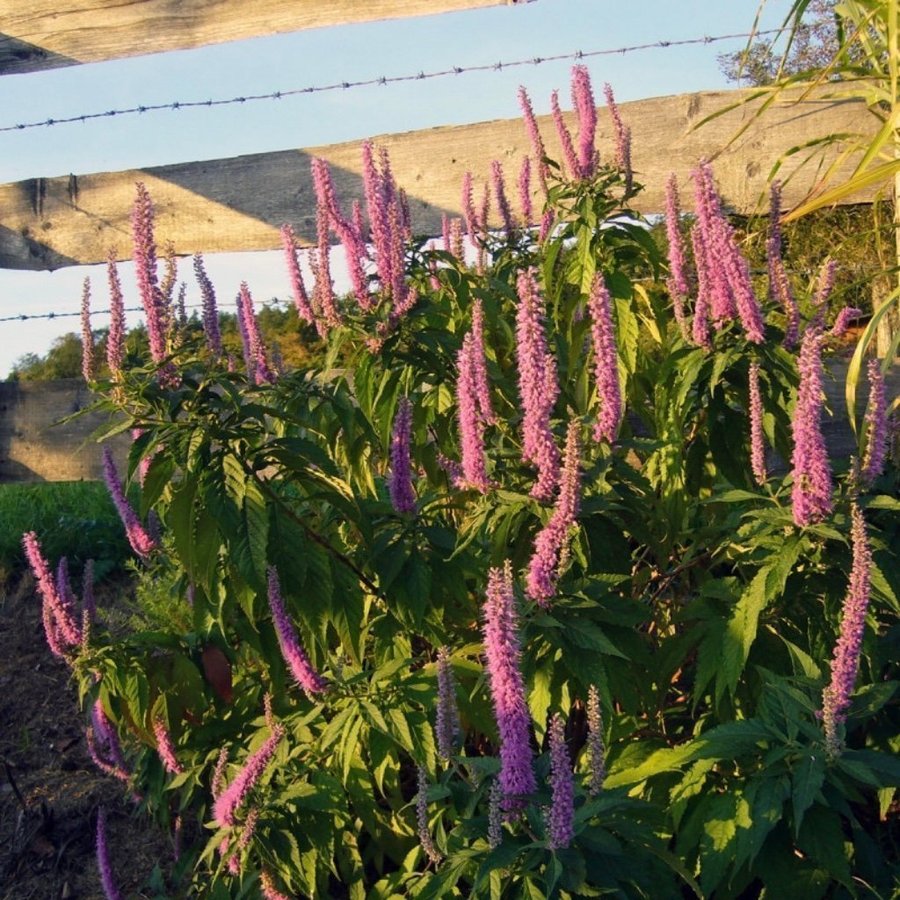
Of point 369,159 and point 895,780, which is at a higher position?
point 369,159

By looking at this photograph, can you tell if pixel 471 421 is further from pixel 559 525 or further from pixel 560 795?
pixel 560 795

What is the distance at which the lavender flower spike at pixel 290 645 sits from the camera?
9.26ft

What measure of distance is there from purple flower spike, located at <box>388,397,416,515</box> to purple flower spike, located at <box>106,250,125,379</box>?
0.65 meters

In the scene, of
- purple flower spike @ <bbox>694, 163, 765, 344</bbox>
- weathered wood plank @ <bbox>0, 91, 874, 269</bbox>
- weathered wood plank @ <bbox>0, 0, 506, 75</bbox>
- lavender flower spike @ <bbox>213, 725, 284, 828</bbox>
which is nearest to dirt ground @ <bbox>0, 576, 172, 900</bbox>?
lavender flower spike @ <bbox>213, 725, 284, 828</bbox>

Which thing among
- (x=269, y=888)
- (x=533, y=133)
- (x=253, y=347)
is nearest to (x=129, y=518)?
(x=253, y=347)

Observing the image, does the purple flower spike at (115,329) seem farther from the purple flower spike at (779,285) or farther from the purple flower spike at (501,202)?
the purple flower spike at (779,285)

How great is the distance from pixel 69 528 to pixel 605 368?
5094 mm

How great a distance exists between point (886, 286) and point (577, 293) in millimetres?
2227

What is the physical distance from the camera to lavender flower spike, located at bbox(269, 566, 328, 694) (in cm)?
282

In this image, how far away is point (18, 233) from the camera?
22.1ft

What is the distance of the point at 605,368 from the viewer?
2.63m

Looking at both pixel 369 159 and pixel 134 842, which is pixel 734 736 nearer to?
pixel 369 159

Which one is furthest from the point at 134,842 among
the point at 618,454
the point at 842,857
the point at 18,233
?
the point at 18,233

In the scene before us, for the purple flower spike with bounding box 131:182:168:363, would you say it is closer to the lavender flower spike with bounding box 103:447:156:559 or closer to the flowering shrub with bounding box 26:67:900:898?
the flowering shrub with bounding box 26:67:900:898
